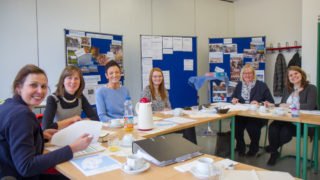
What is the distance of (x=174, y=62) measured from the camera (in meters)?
5.05

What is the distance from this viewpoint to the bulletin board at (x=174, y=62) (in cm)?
474

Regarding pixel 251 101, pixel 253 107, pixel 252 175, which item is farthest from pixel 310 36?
pixel 252 175

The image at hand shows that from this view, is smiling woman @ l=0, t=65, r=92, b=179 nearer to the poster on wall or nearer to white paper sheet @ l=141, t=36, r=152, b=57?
white paper sheet @ l=141, t=36, r=152, b=57

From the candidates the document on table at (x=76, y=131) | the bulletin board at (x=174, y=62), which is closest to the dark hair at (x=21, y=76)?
the document on table at (x=76, y=131)

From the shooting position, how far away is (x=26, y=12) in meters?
3.61

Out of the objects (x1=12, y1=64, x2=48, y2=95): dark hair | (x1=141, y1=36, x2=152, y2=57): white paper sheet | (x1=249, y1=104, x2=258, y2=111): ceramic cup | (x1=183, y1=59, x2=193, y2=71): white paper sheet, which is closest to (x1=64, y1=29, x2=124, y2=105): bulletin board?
(x1=141, y1=36, x2=152, y2=57): white paper sheet

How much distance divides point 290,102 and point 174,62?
242 cm

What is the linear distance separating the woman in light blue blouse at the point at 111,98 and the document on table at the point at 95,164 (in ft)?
4.01

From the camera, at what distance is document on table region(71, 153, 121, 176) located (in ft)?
4.23

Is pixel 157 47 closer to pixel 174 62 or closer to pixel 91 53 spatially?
pixel 174 62

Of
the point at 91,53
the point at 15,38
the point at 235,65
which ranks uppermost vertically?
the point at 15,38

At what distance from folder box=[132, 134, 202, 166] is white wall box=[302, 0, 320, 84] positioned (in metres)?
3.78

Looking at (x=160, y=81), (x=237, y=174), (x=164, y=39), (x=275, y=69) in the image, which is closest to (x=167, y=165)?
(x=237, y=174)

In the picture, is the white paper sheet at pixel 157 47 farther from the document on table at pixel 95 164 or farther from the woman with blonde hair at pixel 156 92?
the document on table at pixel 95 164
